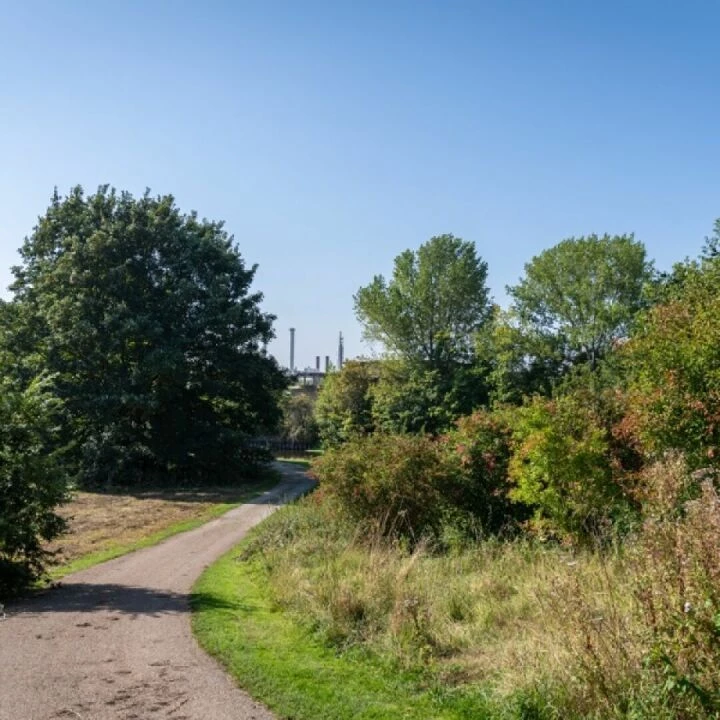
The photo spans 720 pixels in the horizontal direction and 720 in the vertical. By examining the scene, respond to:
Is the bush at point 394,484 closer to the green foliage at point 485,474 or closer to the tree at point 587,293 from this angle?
the green foliage at point 485,474

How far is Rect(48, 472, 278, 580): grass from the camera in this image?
17906mm

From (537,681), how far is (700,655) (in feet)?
5.80

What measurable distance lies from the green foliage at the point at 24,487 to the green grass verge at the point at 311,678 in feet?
13.0

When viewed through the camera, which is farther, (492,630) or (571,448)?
(571,448)

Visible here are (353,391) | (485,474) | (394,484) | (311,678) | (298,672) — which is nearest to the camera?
(311,678)

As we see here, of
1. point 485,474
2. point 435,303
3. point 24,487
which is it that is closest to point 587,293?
point 435,303

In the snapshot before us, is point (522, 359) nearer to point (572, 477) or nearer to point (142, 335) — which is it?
point (142, 335)

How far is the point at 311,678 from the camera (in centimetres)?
746

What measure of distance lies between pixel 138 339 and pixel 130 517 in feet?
41.4

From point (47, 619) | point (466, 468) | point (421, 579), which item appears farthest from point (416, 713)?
point (466, 468)

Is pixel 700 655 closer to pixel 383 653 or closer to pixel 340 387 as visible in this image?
pixel 383 653

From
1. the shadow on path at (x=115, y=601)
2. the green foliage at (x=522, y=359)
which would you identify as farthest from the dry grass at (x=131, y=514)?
the green foliage at (x=522, y=359)

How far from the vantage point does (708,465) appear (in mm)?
12398

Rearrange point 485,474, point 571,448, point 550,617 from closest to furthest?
point 550,617
point 571,448
point 485,474
